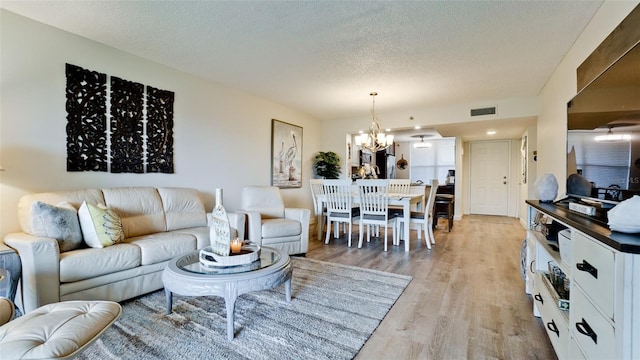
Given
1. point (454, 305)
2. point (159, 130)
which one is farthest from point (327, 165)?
point (454, 305)

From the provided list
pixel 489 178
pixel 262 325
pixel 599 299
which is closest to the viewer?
pixel 599 299

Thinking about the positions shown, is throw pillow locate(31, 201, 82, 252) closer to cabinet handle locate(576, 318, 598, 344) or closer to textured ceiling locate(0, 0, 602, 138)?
textured ceiling locate(0, 0, 602, 138)

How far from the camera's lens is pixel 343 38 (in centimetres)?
268

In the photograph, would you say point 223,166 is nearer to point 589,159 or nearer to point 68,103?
point 68,103

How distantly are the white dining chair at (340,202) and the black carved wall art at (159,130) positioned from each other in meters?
2.22

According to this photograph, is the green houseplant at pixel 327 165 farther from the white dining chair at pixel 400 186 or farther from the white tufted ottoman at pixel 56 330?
the white tufted ottoman at pixel 56 330

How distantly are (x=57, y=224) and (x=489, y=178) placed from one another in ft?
28.8

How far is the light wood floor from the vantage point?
1.72 metres

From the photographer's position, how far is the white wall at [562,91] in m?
2.06

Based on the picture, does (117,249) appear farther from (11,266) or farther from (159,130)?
(159,130)

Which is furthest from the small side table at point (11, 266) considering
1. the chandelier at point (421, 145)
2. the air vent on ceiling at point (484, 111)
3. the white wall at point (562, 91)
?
the chandelier at point (421, 145)

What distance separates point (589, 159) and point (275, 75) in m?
3.23

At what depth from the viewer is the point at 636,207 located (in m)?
1.02

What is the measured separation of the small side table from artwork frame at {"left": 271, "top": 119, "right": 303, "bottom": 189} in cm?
339
